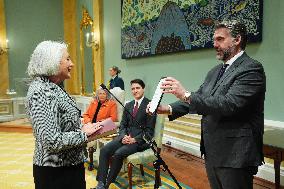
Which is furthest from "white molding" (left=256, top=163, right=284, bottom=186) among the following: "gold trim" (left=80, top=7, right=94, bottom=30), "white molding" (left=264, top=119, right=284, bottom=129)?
"gold trim" (left=80, top=7, right=94, bottom=30)

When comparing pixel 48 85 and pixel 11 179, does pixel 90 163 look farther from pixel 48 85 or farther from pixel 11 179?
pixel 48 85

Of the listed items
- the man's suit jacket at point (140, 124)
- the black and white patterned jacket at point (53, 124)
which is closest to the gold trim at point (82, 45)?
the man's suit jacket at point (140, 124)

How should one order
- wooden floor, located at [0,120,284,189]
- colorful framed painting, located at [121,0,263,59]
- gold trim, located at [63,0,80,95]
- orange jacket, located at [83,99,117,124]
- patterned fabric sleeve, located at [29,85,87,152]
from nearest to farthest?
patterned fabric sleeve, located at [29,85,87,152], wooden floor, located at [0,120,284,189], colorful framed painting, located at [121,0,263,59], orange jacket, located at [83,99,117,124], gold trim, located at [63,0,80,95]

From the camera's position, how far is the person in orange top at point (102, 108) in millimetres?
4078

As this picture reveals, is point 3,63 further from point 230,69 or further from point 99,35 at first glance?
point 230,69

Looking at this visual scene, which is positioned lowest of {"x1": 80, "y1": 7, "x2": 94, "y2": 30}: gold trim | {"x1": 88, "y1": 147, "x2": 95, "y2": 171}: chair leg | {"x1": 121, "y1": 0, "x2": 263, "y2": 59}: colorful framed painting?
{"x1": 88, "y1": 147, "x2": 95, "y2": 171}: chair leg

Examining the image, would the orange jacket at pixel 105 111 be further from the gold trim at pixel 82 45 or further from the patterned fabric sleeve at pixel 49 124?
the gold trim at pixel 82 45

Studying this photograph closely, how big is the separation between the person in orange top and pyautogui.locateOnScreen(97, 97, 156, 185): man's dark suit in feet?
1.95

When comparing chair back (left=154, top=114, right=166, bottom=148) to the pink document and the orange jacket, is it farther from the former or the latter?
the pink document

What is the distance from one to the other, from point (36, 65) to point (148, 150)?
2.04 metres

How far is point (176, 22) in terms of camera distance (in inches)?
185

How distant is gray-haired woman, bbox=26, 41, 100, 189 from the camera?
1404 millimetres

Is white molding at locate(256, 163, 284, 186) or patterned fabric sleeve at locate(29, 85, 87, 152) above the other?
patterned fabric sleeve at locate(29, 85, 87, 152)

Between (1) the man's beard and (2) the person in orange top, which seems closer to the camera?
(1) the man's beard
